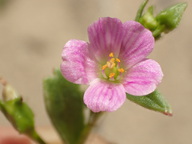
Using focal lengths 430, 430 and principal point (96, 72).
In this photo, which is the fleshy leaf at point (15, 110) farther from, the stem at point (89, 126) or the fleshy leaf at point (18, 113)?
the stem at point (89, 126)

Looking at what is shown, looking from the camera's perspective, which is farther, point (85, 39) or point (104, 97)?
point (85, 39)

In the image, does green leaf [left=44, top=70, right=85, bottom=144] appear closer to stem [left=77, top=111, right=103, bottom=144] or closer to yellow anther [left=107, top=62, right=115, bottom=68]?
stem [left=77, top=111, right=103, bottom=144]

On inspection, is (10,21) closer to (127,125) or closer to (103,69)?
(127,125)

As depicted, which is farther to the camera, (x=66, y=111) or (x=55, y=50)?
(x=55, y=50)

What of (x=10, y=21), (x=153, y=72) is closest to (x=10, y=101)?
(x=153, y=72)

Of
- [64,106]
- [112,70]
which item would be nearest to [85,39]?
[64,106]

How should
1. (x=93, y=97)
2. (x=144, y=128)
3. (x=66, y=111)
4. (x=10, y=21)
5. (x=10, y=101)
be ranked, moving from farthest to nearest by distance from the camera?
(x=10, y=21)
(x=144, y=128)
(x=66, y=111)
(x=10, y=101)
(x=93, y=97)

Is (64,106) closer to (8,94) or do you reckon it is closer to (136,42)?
(8,94)

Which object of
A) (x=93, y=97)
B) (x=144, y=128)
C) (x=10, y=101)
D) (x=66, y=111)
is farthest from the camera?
(x=144, y=128)
